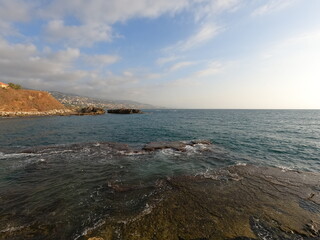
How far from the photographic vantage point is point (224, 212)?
24.9 feet

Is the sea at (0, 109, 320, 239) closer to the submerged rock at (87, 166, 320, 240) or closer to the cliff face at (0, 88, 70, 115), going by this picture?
the submerged rock at (87, 166, 320, 240)

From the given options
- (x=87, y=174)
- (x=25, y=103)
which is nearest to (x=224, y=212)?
(x=87, y=174)

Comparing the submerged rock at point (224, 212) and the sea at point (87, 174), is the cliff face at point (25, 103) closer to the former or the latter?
the sea at point (87, 174)

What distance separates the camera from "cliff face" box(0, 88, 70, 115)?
69.2 m

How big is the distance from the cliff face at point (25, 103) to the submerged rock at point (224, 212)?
87.4 meters

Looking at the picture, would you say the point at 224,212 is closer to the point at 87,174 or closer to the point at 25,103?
the point at 87,174

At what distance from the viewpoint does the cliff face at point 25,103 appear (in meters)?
69.2

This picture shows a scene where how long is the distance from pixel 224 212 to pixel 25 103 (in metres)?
100

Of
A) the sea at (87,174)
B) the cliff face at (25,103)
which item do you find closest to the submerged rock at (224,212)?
the sea at (87,174)

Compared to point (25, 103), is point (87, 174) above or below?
below

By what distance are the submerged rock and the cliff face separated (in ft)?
287

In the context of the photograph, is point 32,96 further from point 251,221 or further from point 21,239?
point 251,221

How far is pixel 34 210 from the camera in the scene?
759cm

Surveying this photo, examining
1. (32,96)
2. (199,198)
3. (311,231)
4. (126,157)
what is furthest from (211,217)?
(32,96)
